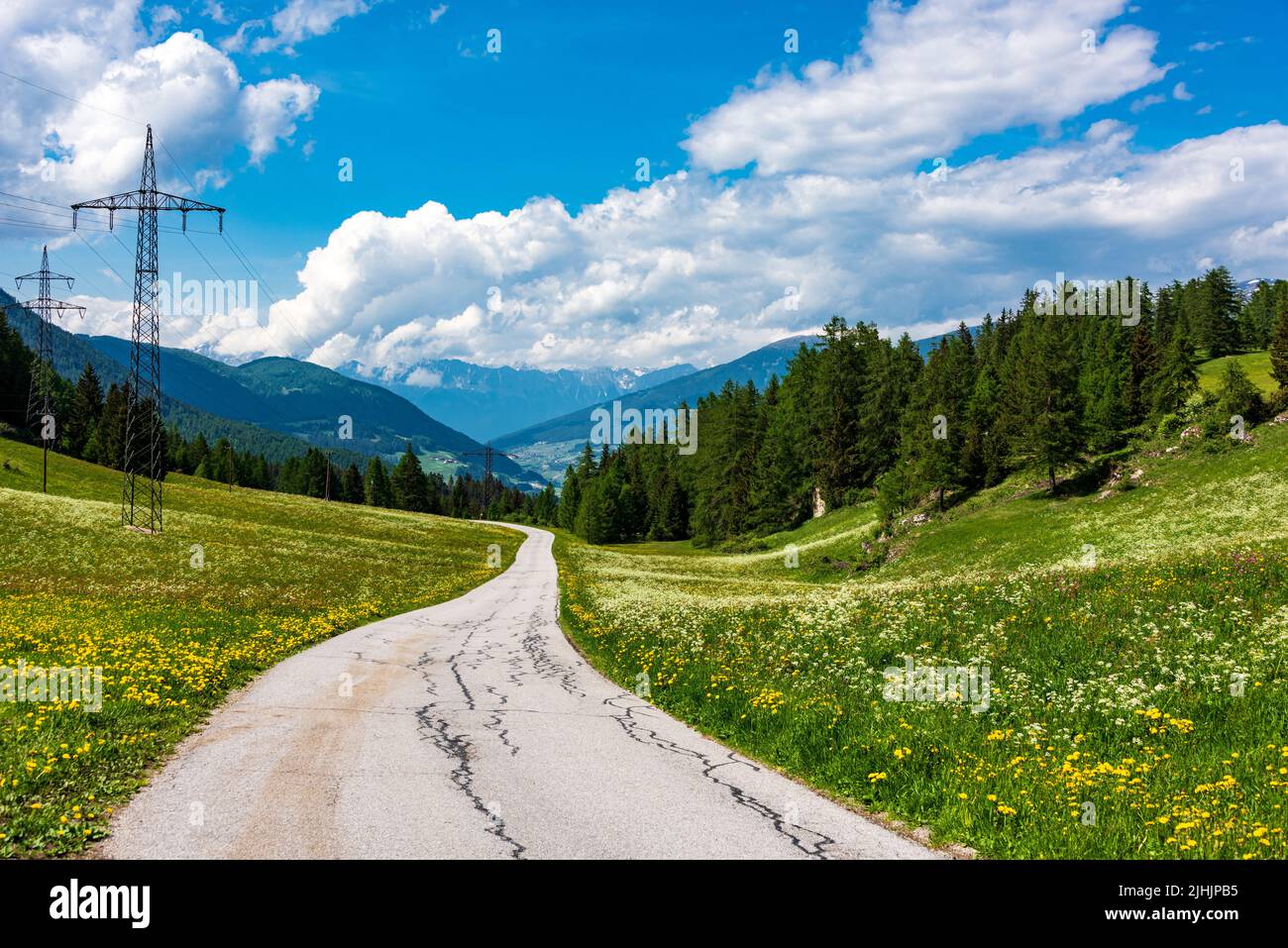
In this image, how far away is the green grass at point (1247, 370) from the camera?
298ft

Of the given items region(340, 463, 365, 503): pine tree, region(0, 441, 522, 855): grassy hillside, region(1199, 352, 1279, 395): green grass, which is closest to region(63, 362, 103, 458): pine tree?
region(0, 441, 522, 855): grassy hillside

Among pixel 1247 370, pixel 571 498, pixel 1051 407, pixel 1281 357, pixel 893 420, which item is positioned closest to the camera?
pixel 1051 407

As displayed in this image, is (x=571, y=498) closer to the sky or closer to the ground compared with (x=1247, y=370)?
closer to the ground

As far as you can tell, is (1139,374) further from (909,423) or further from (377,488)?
(377,488)

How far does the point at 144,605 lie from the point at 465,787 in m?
24.3

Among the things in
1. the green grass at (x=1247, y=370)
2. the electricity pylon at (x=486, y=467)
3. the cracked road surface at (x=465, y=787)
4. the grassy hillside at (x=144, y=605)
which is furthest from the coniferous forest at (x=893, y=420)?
the cracked road surface at (x=465, y=787)

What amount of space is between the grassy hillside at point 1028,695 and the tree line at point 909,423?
37110 millimetres

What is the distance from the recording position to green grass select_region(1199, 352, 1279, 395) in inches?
3573

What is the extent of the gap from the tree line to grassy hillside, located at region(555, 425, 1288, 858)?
37.1 metres

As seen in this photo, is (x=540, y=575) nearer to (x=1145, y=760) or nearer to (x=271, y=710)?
(x=271, y=710)

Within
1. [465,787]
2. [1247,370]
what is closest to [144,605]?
[465,787]

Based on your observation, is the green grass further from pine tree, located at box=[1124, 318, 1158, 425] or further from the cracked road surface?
the cracked road surface

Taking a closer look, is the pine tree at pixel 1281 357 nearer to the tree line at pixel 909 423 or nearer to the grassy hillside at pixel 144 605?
the tree line at pixel 909 423

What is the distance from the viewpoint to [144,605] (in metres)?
26.7
